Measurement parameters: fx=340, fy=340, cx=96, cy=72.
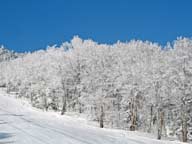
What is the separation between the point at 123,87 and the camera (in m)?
46.8

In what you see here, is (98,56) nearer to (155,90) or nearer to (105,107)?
(105,107)

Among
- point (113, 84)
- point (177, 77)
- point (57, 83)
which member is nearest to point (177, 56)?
point (177, 77)

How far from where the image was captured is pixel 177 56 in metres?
39.2

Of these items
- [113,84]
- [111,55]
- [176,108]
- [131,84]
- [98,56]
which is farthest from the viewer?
[111,55]

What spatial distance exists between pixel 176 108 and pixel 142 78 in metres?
5.80

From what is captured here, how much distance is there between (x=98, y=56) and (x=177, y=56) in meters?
32.1

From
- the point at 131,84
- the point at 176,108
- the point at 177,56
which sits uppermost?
the point at 177,56

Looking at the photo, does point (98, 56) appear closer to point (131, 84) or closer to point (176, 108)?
point (131, 84)

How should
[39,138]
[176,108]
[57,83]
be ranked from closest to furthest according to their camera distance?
[39,138] < [176,108] < [57,83]

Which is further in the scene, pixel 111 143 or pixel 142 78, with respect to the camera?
pixel 142 78

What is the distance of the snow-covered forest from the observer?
130 ft

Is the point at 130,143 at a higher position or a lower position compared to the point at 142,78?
lower

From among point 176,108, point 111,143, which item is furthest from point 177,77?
point 111,143

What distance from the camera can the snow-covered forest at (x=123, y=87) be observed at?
39.7m
